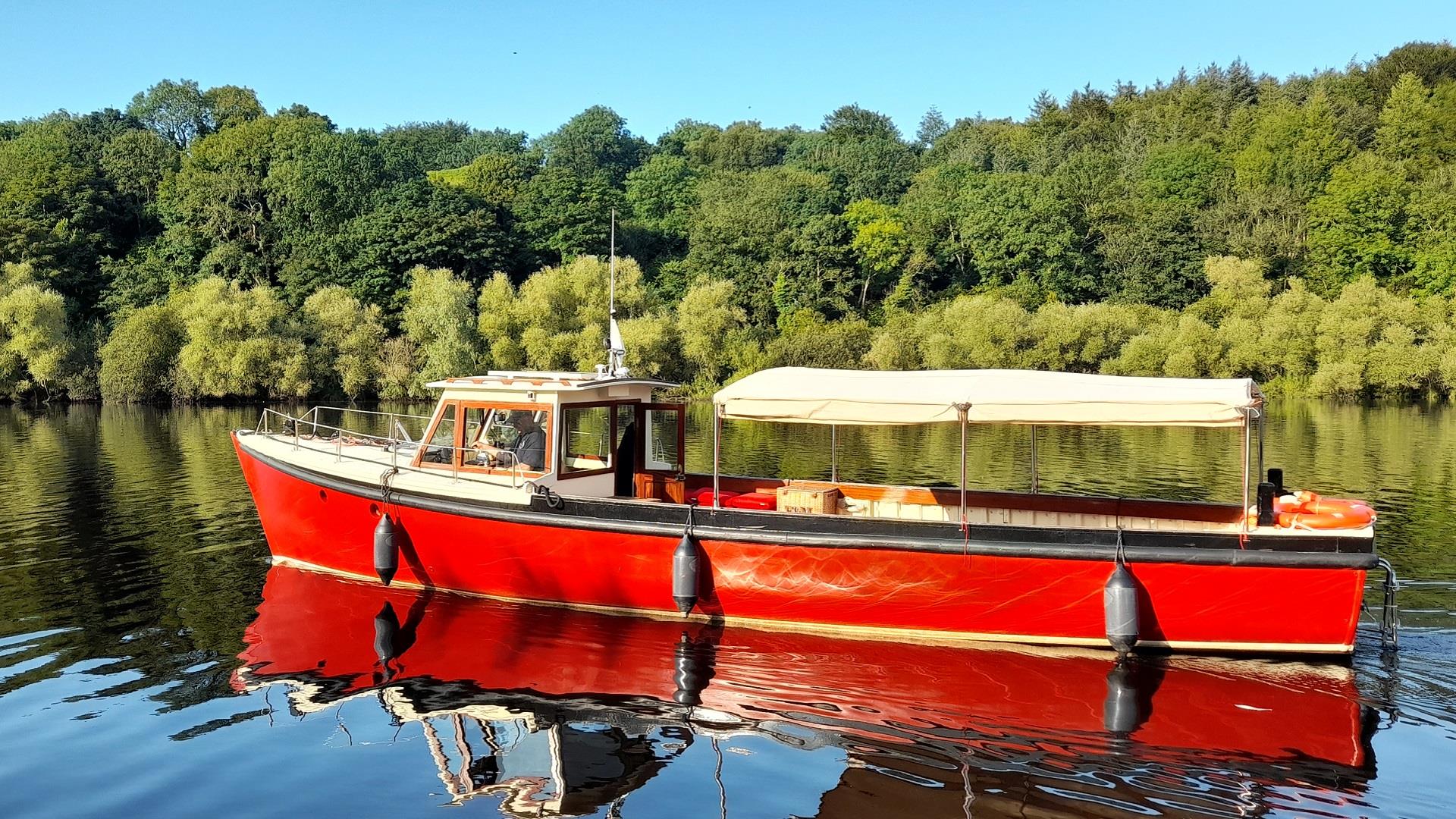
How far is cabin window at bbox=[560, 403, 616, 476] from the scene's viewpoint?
14.6 meters

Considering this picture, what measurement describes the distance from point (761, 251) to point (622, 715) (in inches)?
2547

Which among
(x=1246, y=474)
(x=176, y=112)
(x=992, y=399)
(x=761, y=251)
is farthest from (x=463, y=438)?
(x=176, y=112)

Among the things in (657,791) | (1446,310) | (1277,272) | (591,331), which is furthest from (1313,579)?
(1277,272)

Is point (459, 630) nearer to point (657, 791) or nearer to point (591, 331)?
point (657, 791)

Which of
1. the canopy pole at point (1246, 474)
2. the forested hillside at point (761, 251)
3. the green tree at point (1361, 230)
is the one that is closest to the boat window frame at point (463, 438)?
the canopy pole at point (1246, 474)

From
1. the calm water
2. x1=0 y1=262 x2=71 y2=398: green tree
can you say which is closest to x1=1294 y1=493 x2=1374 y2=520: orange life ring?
the calm water

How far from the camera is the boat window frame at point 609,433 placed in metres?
14.4

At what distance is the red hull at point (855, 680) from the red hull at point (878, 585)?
0.26 metres

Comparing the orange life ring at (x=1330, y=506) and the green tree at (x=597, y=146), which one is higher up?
the green tree at (x=597, y=146)

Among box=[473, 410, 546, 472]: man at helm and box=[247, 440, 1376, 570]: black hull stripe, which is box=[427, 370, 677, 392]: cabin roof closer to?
box=[473, 410, 546, 472]: man at helm

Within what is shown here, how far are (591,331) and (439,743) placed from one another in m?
47.7

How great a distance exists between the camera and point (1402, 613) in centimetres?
1354

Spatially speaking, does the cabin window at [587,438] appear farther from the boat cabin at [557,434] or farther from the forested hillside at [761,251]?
the forested hillside at [761,251]

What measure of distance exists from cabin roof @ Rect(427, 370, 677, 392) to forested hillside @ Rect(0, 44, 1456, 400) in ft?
137
